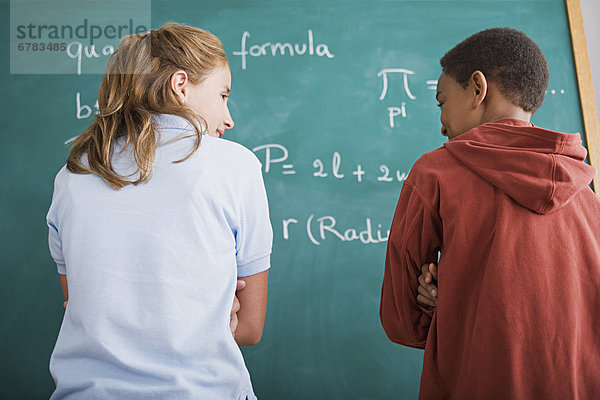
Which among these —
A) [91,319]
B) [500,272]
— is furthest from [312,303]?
[91,319]

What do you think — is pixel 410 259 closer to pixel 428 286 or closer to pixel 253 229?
pixel 428 286

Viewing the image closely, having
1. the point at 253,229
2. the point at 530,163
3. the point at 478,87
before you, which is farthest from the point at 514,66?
the point at 253,229

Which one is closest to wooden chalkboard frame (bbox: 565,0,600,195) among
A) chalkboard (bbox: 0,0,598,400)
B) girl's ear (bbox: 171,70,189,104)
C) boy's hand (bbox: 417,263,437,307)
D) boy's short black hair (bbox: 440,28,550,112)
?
chalkboard (bbox: 0,0,598,400)

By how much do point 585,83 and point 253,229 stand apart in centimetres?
143

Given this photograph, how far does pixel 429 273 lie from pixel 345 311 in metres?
0.62

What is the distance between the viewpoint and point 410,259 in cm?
85

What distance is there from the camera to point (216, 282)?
Answer: 23.7 inches

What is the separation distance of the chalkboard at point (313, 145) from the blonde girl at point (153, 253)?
0.77 metres

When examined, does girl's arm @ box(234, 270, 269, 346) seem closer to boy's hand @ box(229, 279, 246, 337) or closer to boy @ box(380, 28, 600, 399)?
boy's hand @ box(229, 279, 246, 337)

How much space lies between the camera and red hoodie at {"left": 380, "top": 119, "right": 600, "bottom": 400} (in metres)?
0.70

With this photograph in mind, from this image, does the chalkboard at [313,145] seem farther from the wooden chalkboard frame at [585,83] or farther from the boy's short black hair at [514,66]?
the boy's short black hair at [514,66]

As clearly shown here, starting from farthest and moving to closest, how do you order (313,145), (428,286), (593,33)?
1. (593,33)
2. (313,145)
3. (428,286)

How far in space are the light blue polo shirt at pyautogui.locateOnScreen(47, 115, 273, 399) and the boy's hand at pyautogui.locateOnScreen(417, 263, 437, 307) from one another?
1.34 ft

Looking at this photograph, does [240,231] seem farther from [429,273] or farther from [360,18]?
[360,18]
